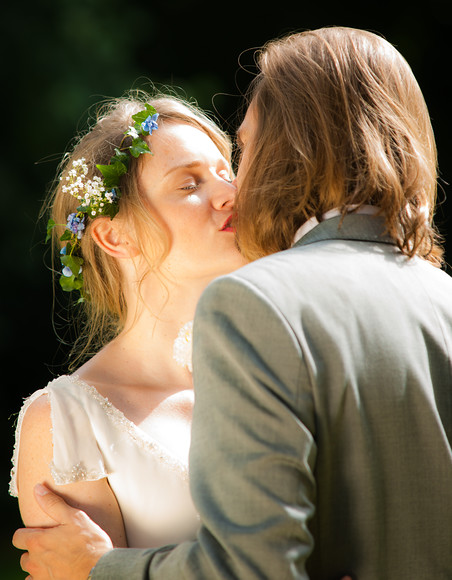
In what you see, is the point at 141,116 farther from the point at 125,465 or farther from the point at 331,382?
the point at 331,382

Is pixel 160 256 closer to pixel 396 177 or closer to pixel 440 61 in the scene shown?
pixel 396 177

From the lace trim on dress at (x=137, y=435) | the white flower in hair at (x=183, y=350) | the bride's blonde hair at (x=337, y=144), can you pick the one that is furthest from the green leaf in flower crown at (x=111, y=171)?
the bride's blonde hair at (x=337, y=144)

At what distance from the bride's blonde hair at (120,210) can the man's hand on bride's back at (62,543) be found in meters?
0.91

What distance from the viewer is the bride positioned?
2266mm

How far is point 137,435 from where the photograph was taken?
2.37 m

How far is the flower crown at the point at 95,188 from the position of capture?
272 centimetres

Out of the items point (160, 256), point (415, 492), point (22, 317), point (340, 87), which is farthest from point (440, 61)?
point (415, 492)

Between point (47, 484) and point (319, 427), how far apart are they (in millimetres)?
1084

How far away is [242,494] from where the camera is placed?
1379mm

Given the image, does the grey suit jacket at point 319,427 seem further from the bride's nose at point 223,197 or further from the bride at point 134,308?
the bride's nose at point 223,197

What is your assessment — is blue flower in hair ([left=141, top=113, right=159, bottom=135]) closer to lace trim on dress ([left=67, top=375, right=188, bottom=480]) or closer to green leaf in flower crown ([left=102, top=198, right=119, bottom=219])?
green leaf in flower crown ([left=102, top=198, right=119, bottom=219])

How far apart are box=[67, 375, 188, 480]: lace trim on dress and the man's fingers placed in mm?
302

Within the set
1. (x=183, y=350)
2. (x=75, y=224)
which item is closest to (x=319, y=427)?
(x=183, y=350)

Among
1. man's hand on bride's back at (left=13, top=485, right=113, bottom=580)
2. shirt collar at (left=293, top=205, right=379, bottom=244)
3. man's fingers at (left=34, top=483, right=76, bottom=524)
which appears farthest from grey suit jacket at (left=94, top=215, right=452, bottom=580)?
man's fingers at (left=34, top=483, right=76, bottom=524)
